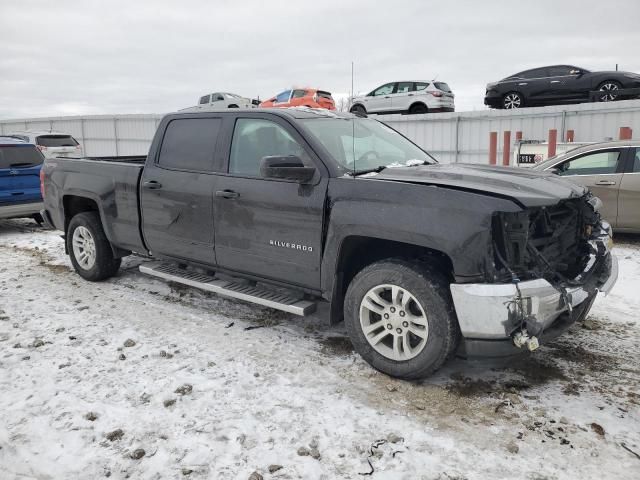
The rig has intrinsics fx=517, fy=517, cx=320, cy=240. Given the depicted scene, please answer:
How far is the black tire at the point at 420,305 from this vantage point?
323cm

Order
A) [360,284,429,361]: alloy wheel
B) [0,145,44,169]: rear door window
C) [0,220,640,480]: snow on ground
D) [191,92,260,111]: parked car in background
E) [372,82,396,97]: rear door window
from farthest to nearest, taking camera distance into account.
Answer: [191,92,260,111]: parked car in background < [372,82,396,97]: rear door window < [0,145,44,169]: rear door window < [360,284,429,361]: alloy wheel < [0,220,640,480]: snow on ground

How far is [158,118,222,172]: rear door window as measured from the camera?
179 inches

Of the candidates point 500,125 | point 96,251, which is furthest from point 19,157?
point 500,125

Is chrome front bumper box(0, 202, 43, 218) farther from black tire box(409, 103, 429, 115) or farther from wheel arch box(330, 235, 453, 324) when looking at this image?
black tire box(409, 103, 429, 115)

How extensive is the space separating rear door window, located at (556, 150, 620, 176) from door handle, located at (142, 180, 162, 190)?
611cm

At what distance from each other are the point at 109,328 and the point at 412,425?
280cm

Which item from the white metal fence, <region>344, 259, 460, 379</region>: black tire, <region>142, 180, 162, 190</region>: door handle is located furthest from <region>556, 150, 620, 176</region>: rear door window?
the white metal fence

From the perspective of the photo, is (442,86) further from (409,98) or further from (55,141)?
(55,141)

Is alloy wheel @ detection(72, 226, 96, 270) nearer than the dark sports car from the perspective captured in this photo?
Yes

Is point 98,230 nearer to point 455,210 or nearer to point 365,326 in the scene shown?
point 365,326

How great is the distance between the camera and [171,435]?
2869mm

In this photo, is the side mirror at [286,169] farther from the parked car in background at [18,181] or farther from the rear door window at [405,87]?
the rear door window at [405,87]

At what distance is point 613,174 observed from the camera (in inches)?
303

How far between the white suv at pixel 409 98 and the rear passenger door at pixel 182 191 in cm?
1553
